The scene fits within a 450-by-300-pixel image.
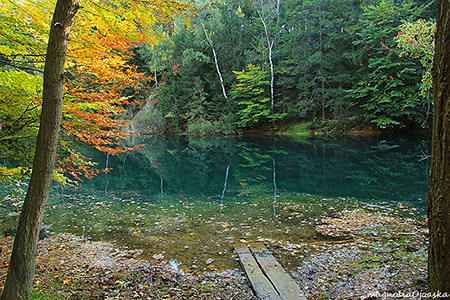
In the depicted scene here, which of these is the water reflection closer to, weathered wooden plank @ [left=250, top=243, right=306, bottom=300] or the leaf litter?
the leaf litter

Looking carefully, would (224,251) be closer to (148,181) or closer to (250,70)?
(148,181)

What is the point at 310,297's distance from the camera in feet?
10.7

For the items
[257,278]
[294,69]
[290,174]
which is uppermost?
[294,69]

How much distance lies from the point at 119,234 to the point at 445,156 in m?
5.79

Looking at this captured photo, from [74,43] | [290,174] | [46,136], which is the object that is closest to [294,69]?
[290,174]

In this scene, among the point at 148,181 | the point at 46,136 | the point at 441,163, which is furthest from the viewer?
the point at 148,181

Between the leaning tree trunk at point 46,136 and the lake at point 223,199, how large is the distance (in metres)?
2.33

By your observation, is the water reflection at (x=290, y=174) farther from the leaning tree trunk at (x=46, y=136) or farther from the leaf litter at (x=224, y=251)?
the leaning tree trunk at (x=46, y=136)

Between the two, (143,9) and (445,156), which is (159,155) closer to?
(143,9)

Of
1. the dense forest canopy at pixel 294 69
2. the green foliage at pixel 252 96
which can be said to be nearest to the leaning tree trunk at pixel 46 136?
the dense forest canopy at pixel 294 69

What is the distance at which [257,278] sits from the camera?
3.65 metres

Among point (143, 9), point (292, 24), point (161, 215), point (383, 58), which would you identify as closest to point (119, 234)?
point (161, 215)

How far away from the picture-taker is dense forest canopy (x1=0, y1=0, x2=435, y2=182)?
4.01 metres

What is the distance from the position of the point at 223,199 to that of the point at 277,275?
4.97 m
